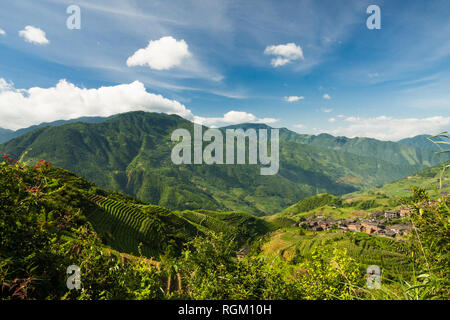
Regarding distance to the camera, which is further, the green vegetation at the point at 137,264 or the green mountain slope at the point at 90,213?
the green mountain slope at the point at 90,213

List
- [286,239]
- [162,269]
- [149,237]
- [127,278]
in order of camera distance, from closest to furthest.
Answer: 1. [127,278]
2. [162,269]
3. [149,237]
4. [286,239]

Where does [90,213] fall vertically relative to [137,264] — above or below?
below

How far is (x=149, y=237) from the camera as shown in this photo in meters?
55.6

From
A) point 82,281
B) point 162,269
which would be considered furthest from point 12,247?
point 162,269

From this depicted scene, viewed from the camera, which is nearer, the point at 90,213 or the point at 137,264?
the point at 137,264

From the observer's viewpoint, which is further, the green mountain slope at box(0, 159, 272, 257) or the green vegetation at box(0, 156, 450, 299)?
the green mountain slope at box(0, 159, 272, 257)
